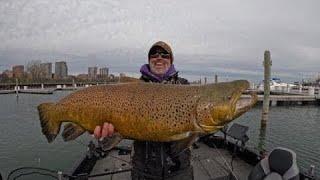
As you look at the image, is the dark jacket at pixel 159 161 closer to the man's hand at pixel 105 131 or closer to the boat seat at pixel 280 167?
the man's hand at pixel 105 131

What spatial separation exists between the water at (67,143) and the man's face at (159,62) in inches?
530

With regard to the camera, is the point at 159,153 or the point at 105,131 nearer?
the point at 105,131

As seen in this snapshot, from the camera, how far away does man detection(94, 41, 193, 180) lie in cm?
354

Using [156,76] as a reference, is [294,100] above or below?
below

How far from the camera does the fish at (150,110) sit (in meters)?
2.87

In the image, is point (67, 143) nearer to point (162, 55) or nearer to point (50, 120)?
point (50, 120)

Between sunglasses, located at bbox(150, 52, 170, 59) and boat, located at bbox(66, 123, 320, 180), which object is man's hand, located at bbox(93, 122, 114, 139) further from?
boat, located at bbox(66, 123, 320, 180)

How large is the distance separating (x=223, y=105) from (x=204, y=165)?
306 inches

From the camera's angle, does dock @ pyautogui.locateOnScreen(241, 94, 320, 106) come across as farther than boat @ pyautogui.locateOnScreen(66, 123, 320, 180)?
Yes

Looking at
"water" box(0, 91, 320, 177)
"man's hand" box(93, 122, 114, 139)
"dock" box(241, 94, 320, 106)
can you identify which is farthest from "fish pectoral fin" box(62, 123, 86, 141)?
"dock" box(241, 94, 320, 106)

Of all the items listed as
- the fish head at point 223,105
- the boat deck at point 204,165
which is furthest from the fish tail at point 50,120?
the boat deck at point 204,165

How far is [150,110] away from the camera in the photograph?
304 cm

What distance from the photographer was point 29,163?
17.4 metres

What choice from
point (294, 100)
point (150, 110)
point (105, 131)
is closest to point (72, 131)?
point (105, 131)
